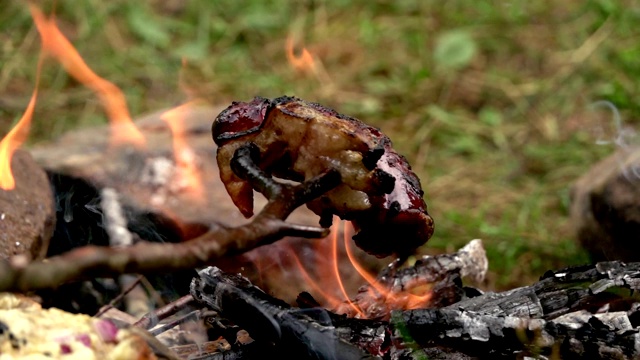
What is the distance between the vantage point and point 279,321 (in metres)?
1.58

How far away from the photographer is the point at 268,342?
5.56ft

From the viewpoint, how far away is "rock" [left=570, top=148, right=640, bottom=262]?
303 centimetres

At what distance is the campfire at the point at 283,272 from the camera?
128 centimetres

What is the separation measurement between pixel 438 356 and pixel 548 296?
0.34 meters

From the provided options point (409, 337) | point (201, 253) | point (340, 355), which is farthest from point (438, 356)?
point (201, 253)

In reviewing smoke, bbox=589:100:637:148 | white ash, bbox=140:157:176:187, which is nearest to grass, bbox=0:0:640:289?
smoke, bbox=589:100:637:148

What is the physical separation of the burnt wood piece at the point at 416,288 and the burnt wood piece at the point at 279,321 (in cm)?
38

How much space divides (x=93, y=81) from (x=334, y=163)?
3529 millimetres

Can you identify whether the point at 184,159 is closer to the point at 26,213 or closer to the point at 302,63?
the point at 26,213

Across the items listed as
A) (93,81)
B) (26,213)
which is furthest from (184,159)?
(93,81)

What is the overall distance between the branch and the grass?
2.54 m

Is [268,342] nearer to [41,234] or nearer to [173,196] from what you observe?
[41,234]

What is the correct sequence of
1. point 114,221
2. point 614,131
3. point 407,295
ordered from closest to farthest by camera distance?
point 407,295, point 114,221, point 614,131

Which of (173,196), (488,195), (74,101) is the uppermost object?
(74,101)
